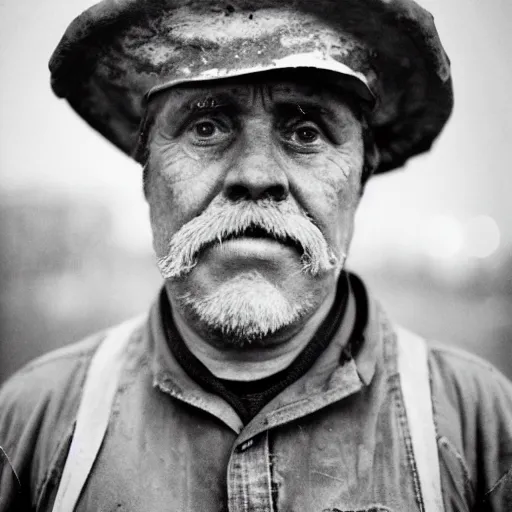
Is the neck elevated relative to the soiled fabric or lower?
elevated

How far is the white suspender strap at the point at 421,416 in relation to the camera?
55.4 inches

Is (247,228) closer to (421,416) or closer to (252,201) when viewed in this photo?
(252,201)

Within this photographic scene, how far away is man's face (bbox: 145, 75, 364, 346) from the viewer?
1400mm

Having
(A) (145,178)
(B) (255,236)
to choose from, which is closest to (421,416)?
(B) (255,236)

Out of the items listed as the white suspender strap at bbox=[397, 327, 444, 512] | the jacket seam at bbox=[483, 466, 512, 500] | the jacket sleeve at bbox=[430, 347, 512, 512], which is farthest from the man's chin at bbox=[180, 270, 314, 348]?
the jacket seam at bbox=[483, 466, 512, 500]

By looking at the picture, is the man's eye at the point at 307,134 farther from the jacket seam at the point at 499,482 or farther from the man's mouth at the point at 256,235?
the jacket seam at the point at 499,482

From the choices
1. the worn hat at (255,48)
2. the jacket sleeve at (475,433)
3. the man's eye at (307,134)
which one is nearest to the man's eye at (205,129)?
the worn hat at (255,48)

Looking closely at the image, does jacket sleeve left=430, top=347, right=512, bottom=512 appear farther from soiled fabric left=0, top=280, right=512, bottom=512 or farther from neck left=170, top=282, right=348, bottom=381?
neck left=170, top=282, right=348, bottom=381

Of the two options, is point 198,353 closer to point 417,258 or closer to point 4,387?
point 4,387

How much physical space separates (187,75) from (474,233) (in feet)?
4.23

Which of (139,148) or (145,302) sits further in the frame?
(145,302)

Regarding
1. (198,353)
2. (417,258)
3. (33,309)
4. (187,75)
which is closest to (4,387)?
(33,309)

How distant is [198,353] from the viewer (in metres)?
1.60

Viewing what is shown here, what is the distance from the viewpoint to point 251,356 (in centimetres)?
154
